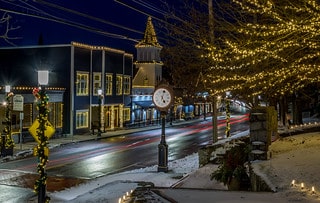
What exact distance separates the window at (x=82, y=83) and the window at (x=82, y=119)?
5.64ft

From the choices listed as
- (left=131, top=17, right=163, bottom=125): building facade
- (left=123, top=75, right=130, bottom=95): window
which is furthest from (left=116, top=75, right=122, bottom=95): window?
(left=131, top=17, right=163, bottom=125): building facade

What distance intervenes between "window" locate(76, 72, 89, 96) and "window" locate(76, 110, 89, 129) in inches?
67.7

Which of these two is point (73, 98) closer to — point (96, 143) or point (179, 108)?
point (96, 143)

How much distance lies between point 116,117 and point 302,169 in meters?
37.8

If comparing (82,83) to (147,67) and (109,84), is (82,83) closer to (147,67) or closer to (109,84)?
(109,84)

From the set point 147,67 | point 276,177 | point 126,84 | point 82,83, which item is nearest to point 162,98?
point 276,177

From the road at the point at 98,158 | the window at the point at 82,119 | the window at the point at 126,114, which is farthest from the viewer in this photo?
the window at the point at 126,114

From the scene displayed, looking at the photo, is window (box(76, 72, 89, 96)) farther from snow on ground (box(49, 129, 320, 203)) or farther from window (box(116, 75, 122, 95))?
snow on ground (box(49, 129, 320, 203))

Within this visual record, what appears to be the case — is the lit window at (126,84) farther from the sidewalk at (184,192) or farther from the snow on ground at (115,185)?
the sidewalk at (184,192)

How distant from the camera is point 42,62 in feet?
129

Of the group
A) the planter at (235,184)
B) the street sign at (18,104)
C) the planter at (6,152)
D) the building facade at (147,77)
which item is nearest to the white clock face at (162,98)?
→ the planter at (235,184)

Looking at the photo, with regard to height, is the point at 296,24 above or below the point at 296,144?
above

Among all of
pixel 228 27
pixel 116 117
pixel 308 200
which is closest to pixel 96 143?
pixel 116 117

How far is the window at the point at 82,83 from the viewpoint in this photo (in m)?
40.5
